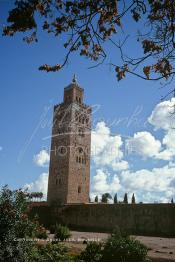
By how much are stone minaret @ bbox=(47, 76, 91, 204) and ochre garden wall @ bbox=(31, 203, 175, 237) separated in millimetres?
8214

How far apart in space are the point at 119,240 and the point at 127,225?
18.9 m

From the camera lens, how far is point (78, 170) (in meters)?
46.5

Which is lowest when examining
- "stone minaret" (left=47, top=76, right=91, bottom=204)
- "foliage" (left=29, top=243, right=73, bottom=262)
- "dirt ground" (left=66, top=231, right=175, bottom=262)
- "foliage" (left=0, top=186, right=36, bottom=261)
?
"dirt ground" (left=66, top=231, right=175, bottom=262)

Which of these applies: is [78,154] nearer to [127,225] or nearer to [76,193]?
[76,193]

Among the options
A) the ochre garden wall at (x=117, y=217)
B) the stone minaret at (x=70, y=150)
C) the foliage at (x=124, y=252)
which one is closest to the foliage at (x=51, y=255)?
the foliage at (x=124, y=252)

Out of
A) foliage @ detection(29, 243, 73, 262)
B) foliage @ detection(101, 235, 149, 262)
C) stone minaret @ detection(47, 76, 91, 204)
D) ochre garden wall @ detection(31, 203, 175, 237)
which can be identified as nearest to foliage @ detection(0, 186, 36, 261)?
foliage @ detection(29, 243, 73, 262)

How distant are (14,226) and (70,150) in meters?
37.6

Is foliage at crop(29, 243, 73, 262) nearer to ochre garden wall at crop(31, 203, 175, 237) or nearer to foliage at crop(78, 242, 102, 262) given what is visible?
foliage at crop(78, 242, 102, 262)

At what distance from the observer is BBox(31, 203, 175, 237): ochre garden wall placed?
24.9 metres

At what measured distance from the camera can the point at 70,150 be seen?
46000 mm

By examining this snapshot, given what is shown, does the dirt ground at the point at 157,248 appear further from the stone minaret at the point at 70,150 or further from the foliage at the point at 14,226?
the stone minaret at the point at 70,150

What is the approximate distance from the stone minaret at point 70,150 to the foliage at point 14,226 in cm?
3525

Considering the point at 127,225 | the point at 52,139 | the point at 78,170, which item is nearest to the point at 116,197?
the point at 78,170

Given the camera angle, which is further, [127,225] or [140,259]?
[127,225]
